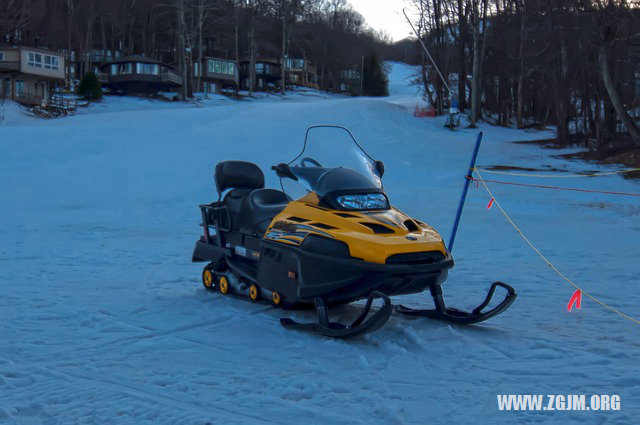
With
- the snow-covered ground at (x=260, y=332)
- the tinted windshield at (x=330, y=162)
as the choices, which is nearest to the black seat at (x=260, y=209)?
the tinted windshield at (x=330, y=162)

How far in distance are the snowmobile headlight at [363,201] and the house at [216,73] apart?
53658 mm

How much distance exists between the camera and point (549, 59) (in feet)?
88.4

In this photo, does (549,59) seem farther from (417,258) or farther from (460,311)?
(417,258)

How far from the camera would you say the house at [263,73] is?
6778cm

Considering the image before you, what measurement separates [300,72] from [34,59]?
35.8m

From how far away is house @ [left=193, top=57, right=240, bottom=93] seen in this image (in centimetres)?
5931

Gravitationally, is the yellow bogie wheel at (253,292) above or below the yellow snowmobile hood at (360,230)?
below

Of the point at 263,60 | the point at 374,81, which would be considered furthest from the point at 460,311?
the point at 263,60

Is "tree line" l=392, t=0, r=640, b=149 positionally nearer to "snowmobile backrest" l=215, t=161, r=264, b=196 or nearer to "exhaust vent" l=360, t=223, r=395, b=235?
"snowmobile backrest" l=215, t=161, r=264, b=196

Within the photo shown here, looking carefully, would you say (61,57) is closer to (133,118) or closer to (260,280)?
(133,118)

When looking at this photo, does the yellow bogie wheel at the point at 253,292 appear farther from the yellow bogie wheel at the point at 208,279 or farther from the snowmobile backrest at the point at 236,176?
the snowmobile backrest at the point at 236,176

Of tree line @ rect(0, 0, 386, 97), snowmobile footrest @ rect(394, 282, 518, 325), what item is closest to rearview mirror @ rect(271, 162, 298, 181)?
snowmobile footrest @ rect(394, 282, 518, 325)

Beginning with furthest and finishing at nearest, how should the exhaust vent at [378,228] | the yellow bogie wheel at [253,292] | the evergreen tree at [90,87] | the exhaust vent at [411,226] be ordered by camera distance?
the evergreen tree at [90,87], the yellow bogie wheel at [253,292], the exhaust vent at [411,226], the exhaust vent at [378,228]

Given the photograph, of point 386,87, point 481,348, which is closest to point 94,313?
point 481,348
